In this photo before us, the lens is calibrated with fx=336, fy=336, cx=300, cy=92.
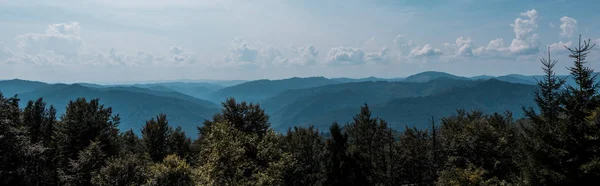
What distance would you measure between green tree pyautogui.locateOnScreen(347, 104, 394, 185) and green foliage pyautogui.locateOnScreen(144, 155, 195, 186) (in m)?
31.8

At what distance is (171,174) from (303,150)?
104 feet

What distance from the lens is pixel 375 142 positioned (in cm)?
5703

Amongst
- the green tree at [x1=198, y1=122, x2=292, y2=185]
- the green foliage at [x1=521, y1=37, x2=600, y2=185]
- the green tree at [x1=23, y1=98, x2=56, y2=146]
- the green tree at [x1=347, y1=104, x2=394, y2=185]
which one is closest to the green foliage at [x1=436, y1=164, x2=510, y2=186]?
the green foliage at [x1=521, y1=37, x2=600, y2=185]

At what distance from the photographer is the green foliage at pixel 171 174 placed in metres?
24.7

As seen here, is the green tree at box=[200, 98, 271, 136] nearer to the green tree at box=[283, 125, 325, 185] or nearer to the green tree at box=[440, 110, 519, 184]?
the green tree at box=[283, 125, 325, 185]

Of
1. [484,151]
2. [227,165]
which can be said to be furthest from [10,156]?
[484,151]

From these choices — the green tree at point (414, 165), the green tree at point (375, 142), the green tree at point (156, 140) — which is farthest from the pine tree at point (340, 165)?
the green tree at point (156, 140)

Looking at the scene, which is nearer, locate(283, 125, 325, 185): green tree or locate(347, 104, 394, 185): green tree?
locate(283, 125, 325, 185): green tree

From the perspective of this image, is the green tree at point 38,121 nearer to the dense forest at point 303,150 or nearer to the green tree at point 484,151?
the dense forest at point 303,150

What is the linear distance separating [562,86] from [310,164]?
38063mm

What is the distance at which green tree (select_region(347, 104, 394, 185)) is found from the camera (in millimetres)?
53253

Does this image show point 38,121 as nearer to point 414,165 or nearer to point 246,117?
point 246,117

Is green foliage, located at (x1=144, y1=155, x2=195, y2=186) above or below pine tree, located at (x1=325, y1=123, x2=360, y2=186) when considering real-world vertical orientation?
above

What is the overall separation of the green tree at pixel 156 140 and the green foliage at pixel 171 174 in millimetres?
19777
